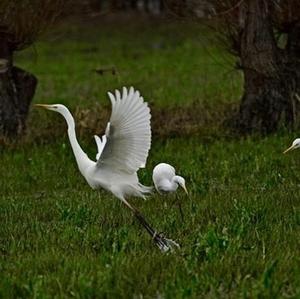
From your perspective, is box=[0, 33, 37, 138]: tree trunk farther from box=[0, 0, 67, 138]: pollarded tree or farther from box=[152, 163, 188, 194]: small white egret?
box=[152, 163, 188, 194]: small white egret

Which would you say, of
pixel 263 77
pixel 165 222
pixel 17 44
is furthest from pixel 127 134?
pixel 17 44

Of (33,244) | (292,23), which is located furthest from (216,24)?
(33,244)

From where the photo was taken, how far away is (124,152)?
28.9 ft

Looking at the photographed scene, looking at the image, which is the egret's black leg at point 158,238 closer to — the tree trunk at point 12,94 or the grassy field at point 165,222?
the grassy field at point 165,222

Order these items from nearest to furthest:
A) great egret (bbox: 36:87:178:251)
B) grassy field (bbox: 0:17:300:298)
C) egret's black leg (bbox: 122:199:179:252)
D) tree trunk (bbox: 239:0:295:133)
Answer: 1. grassy field (bbox: 0:17:300:298)
2. egret's black leg (bbox: 122:199:179:252)
3. great egret (bbox: 36:87:178:251)
4. tree trunk (bbox: 239:0:295:133)

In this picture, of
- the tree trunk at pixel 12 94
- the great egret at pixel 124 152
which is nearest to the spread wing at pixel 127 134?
the great egret at pixel 124 152

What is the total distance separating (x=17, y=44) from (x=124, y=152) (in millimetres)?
6436

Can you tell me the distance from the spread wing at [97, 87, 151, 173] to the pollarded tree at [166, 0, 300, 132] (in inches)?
220

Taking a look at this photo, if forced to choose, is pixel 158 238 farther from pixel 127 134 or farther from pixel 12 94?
pixel 12 94

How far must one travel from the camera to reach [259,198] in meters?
9.83

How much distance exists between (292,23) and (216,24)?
3.59 ft

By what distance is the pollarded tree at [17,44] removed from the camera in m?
14.4

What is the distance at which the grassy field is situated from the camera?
6453mm

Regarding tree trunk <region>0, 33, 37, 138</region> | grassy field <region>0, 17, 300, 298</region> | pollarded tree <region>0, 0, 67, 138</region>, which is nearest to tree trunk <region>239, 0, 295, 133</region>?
grassy field <region>0, 17, 300, 298</region>
